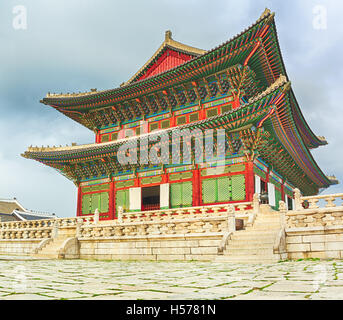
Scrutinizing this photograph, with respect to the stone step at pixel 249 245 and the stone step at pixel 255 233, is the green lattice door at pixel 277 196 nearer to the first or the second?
the stone step at pixel 255 233

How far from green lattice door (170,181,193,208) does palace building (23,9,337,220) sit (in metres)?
0.06

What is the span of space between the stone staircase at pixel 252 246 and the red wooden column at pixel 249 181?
3681mm

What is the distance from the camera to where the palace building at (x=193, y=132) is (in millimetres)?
17016

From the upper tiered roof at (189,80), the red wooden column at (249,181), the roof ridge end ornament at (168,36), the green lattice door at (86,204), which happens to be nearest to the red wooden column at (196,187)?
the red wooden column at (249,181)

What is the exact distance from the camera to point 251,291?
4.32 m

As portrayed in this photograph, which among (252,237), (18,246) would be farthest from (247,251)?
(18,246)

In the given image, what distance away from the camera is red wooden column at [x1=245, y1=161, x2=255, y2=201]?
1700cm

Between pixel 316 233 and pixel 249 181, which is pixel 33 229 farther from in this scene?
pixel 316 233

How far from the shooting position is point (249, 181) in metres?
17.1

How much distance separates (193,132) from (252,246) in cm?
834

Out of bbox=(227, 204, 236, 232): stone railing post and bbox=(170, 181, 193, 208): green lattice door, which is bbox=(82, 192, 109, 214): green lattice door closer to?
bbox=(170, 181, 193, 208): green lattice door
